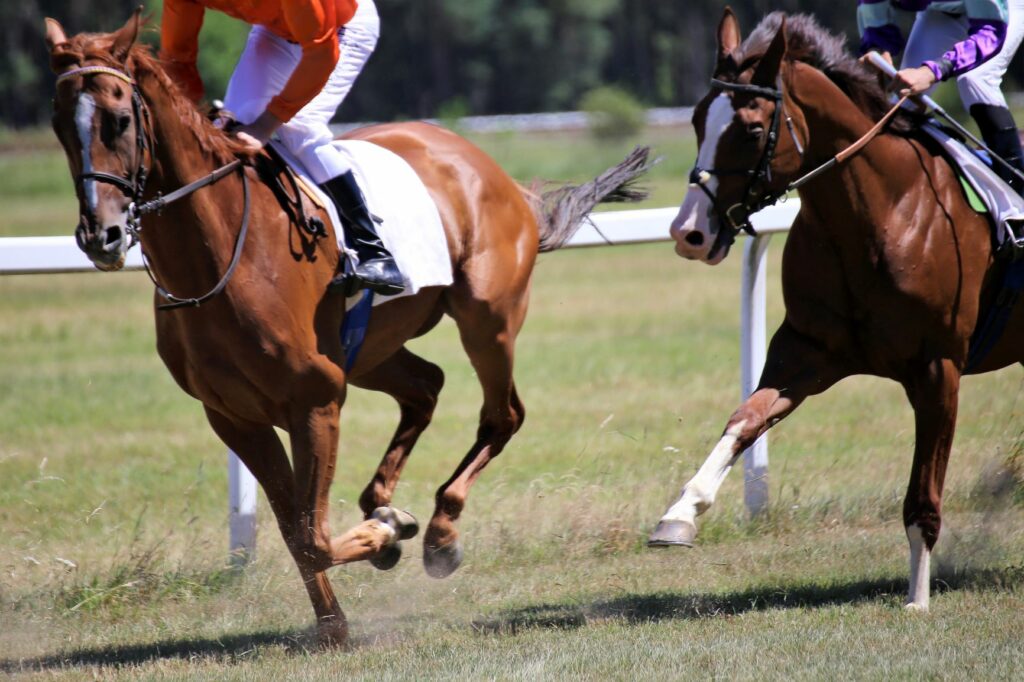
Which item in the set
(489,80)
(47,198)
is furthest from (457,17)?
(47,198)

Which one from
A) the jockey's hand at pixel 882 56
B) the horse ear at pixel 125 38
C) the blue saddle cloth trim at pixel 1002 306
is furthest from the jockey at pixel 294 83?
the blue saddle cloth trim at pixel 1002 306

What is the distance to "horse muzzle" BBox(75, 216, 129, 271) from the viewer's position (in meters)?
3.84

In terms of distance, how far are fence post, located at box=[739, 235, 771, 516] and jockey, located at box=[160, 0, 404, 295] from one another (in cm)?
207

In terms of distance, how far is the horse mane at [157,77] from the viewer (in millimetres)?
3967

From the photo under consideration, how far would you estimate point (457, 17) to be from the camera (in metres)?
→ 62.6

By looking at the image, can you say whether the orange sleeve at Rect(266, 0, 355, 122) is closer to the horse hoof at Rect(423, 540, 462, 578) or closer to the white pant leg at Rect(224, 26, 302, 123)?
the white pant leg at Rect(224, 26, 302, 123)

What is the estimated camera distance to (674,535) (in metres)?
4.40

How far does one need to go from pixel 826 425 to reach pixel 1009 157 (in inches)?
129

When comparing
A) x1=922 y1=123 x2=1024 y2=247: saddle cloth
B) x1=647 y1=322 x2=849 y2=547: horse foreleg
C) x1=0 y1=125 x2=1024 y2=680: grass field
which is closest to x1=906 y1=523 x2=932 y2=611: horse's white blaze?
x1=0 y1=125 x2=1024 y2=680: grass field

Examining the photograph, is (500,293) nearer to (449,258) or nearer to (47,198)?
(449,258)

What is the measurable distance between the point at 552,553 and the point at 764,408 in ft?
5.15

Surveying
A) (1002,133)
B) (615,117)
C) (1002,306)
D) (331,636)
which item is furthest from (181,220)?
(615,117)

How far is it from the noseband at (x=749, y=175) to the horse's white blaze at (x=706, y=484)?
2.43 feet

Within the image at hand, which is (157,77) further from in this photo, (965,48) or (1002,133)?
(1002,133)
